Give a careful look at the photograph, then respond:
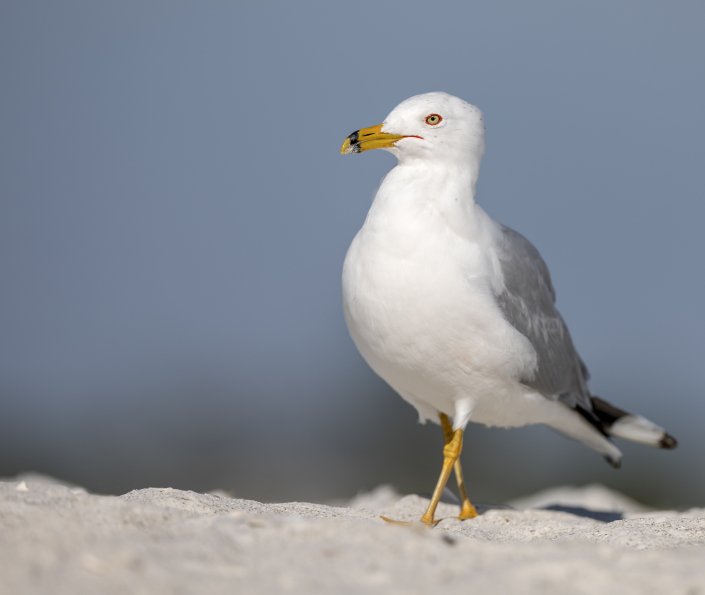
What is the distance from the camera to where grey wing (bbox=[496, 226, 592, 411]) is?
518cm

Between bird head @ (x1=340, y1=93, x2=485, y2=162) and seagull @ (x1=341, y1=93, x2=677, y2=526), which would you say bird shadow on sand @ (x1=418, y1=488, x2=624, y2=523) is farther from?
bird head @ (x1=340, y1=93, x2=485, y2=162)

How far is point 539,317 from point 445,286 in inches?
48.1

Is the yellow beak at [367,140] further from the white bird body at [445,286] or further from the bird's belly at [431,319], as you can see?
the bird's belly at [431,319]

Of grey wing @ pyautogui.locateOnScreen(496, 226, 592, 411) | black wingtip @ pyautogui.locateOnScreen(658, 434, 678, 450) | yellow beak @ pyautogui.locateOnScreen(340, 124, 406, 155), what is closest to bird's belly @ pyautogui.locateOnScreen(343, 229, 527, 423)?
grey wing @ pyautogui.locateOnScreen(496, 226, 592, 411)

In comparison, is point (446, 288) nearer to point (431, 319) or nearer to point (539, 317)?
point (431, 319)

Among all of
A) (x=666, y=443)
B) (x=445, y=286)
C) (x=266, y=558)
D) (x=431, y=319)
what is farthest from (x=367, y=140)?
(x=666, y=443)

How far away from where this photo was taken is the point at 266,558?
2.54 metres

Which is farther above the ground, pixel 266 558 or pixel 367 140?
pixel 367 140

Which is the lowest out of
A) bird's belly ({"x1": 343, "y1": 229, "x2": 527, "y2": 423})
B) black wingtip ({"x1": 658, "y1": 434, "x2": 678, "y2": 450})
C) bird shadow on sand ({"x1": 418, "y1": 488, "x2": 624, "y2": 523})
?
bird shadow on sand ({"x1": 418, "y1": 488, "x2": 624, "y2": 523})

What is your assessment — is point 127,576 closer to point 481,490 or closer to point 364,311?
point 364,311

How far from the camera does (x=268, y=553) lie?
8.51 ft

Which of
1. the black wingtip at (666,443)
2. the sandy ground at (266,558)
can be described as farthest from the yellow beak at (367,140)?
the black wingtip at (666,443)

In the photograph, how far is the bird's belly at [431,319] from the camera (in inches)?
183

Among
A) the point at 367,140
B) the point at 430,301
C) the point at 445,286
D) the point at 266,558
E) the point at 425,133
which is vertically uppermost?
the point at 425,133
